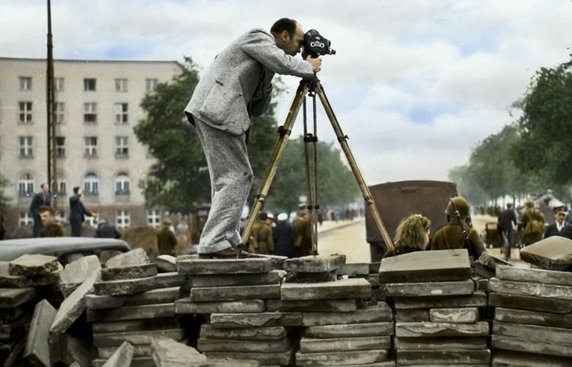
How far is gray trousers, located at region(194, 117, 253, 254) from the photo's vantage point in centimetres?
570

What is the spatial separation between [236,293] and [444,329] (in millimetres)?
1331

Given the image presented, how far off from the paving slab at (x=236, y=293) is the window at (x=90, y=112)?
67.8 metres

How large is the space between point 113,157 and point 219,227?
221 ft

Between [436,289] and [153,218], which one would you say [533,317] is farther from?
[153,218]

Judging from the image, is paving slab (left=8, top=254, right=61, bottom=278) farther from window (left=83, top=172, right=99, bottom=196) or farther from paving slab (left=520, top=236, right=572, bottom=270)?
window (left=83, top=172, right=99, bottom=196)

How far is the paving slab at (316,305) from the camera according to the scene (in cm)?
532

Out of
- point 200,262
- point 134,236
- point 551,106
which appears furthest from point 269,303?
point 551,106

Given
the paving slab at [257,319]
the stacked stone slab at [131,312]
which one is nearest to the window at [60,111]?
the stacked stone slab at [131,312]

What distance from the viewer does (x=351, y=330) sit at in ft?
17.5

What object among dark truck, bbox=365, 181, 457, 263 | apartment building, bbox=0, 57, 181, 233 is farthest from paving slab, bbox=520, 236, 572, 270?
apartment building, bbox=0, 57, 181, 233

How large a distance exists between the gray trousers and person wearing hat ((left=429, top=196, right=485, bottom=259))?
292cm

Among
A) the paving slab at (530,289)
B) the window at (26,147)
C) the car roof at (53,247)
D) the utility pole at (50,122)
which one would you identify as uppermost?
the window at (26,147)

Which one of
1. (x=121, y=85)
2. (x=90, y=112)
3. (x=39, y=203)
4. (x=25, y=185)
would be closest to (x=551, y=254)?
(x=39, y=203)

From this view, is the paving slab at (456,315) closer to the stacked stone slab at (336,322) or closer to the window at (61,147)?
the stacked stone slab at (336,322)
